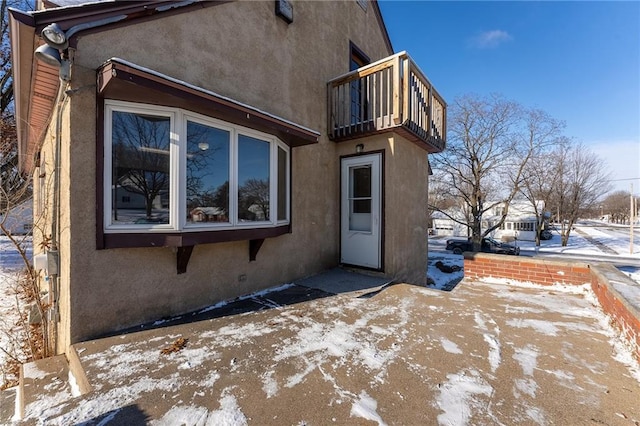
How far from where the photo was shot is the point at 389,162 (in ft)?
17.8

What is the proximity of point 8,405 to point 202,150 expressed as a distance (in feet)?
9.63

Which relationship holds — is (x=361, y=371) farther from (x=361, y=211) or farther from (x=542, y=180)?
(x=542, y=180)

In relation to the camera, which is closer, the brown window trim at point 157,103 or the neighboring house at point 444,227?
the brown window trim at point 157,103

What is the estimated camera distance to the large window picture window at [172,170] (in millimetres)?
2988

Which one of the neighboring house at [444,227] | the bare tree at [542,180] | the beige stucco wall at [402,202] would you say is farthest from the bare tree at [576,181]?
the beige stucco wall at [402,202]

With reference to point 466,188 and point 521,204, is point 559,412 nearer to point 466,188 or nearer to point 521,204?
point 466,188

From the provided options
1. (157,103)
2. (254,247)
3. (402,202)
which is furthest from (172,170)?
(402,202)

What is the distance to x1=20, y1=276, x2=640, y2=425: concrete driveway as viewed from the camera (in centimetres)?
183

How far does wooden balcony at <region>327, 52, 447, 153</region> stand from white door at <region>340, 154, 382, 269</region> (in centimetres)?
67

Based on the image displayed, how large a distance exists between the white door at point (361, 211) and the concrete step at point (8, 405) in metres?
4.89

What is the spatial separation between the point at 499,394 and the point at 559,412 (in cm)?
34

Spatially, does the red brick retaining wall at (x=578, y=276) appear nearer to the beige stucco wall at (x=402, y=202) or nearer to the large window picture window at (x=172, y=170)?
the beige stucco wall at (x=402, y=202)

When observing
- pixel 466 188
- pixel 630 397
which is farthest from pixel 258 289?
pixel 466 188

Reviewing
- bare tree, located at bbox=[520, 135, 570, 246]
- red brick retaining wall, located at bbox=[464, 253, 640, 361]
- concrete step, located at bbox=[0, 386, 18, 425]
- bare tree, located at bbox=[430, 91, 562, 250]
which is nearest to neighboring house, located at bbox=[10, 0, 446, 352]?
concrete step, located at bbox=[0, 386, 18, 425]
